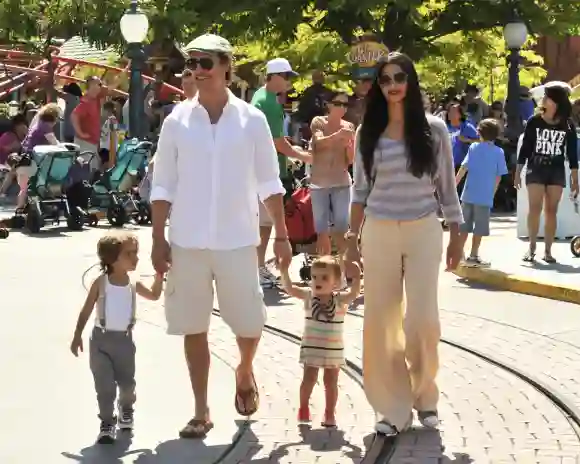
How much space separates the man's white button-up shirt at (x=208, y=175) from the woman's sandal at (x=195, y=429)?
2.85ft

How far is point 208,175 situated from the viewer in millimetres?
6109

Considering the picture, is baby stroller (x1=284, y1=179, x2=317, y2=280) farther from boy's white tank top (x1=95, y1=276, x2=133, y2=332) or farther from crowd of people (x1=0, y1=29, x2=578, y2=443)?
boy's white tank top (x1=95, y1=276, x2=133, y2=332)

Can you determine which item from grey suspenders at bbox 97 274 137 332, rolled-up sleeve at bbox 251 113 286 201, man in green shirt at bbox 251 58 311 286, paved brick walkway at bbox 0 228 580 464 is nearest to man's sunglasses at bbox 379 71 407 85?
rolled-up sleeve at bbox 251 113 286 201

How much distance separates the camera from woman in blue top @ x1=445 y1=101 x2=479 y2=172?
19656 millimetres

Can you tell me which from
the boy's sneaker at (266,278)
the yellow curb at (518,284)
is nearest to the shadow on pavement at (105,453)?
the boy's sneaker at (266,278)

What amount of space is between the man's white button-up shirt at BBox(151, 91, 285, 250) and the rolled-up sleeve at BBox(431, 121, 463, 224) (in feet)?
2.76

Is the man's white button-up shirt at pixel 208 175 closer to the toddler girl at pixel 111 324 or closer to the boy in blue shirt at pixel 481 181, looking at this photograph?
the toddler girl at pixel 111 324

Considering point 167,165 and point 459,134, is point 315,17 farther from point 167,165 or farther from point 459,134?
point 167,165

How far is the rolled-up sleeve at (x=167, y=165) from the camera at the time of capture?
6.16 metres

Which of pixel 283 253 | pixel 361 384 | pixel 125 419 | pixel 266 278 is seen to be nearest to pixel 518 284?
pixel 266 278

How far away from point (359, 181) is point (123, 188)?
1290cm

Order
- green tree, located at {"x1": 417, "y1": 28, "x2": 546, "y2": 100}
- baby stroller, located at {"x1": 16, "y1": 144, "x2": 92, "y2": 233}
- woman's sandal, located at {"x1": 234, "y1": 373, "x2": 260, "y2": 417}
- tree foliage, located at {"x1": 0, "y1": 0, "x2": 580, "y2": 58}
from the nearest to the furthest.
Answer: woman's sandal, located at {"x1": 234, "y1": 373, "x2": 260, "y2": 417}
baby stroller, located at {"x1": 16, "y1": 144, "x2": 92, "y2": 233}
tree foliage, located at {"x1": 0, "y1": 0, "x2": 580, "y2": 58}
green tree, located at {"x1": 417, "y1": 28, "x2": 546, "y2": 100}

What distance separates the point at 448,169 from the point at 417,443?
130 cm

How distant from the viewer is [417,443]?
6.28 metres
